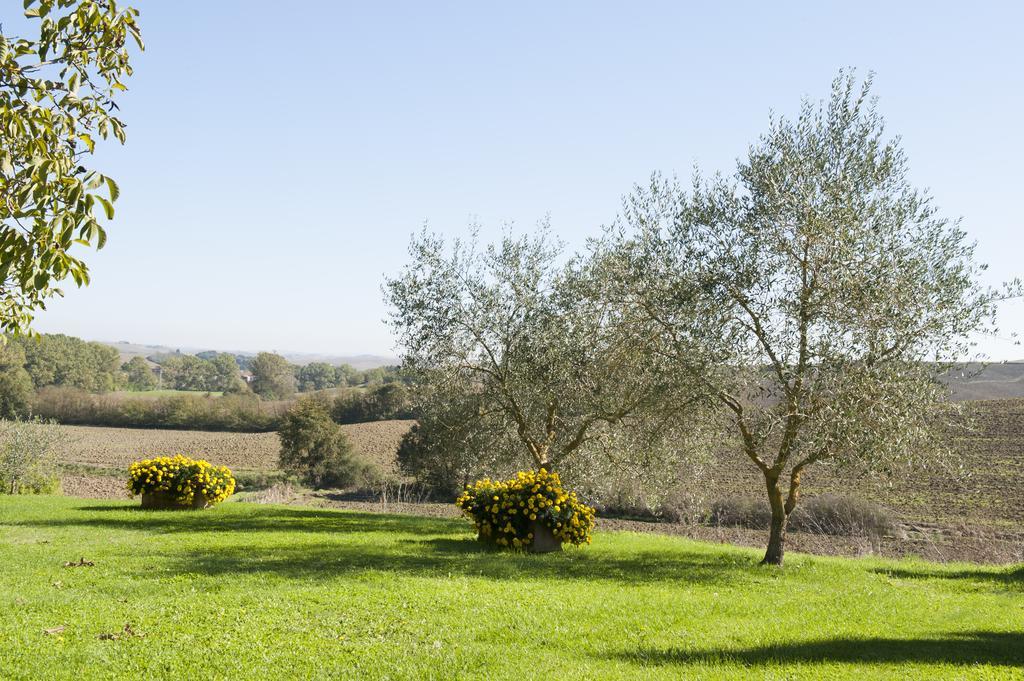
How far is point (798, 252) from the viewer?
44.5 ft

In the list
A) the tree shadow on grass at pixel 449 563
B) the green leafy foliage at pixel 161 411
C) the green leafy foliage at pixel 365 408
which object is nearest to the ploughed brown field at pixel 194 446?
the green leafy foliage at pixel 365 408

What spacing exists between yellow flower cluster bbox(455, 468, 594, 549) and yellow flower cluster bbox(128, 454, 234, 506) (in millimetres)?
8849

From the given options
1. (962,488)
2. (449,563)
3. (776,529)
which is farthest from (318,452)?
(962,488)

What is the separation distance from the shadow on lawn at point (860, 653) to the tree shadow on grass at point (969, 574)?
6.34m

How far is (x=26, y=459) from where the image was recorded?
2598cm

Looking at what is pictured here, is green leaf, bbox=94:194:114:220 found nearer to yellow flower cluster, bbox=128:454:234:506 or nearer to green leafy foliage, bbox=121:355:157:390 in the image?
yellow flower cluster, bbox=128:454:234:506

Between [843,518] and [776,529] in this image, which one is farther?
[843,518]

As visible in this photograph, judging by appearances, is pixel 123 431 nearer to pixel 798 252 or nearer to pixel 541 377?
pixel 541 377

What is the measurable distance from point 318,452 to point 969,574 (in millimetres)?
30814

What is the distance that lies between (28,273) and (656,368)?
40.6ft

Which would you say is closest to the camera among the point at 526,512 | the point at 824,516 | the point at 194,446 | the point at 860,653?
the point at 860,653

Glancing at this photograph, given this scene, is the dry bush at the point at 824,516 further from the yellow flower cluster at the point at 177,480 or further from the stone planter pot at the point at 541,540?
the yellow flower cluster at the point at 177,480

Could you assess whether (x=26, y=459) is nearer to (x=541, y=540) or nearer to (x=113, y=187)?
(x=541, y=540)

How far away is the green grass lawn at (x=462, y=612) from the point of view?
22.0ft
